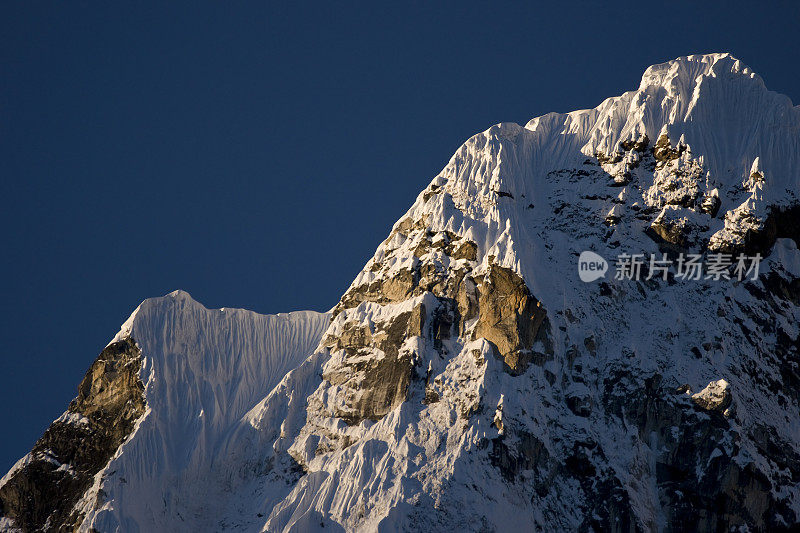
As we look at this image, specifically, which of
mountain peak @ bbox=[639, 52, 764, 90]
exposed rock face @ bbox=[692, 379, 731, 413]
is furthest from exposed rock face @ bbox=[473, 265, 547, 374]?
mountain peak @ bbox=[639, 52, 764, 90]

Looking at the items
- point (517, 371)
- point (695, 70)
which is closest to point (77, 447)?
point (517, 371)

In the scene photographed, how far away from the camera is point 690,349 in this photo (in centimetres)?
14462

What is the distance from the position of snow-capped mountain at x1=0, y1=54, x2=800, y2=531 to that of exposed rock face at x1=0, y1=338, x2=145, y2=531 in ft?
0.83

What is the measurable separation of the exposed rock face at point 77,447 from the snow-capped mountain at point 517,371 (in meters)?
0.25

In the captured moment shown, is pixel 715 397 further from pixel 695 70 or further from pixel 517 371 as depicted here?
pixel 695 70

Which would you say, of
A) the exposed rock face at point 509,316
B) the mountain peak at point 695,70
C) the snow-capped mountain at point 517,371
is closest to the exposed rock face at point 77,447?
the snow-capped mountain at point 517,371

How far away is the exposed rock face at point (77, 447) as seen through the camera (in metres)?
150

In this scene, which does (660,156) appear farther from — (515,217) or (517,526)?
(517,526)

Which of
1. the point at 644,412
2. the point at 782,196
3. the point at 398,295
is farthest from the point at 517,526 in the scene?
the point at 782,196

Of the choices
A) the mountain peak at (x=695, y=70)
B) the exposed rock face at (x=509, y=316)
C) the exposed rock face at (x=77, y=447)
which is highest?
the mountain peak at (x=695, y=70)

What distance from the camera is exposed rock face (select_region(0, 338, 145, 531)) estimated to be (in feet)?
491

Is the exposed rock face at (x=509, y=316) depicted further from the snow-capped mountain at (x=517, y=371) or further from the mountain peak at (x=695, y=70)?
the mountain peak at (x=695, y=70)

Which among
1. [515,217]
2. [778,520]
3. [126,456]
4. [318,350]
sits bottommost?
[778,520]

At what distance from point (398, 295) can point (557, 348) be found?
18.3 m
